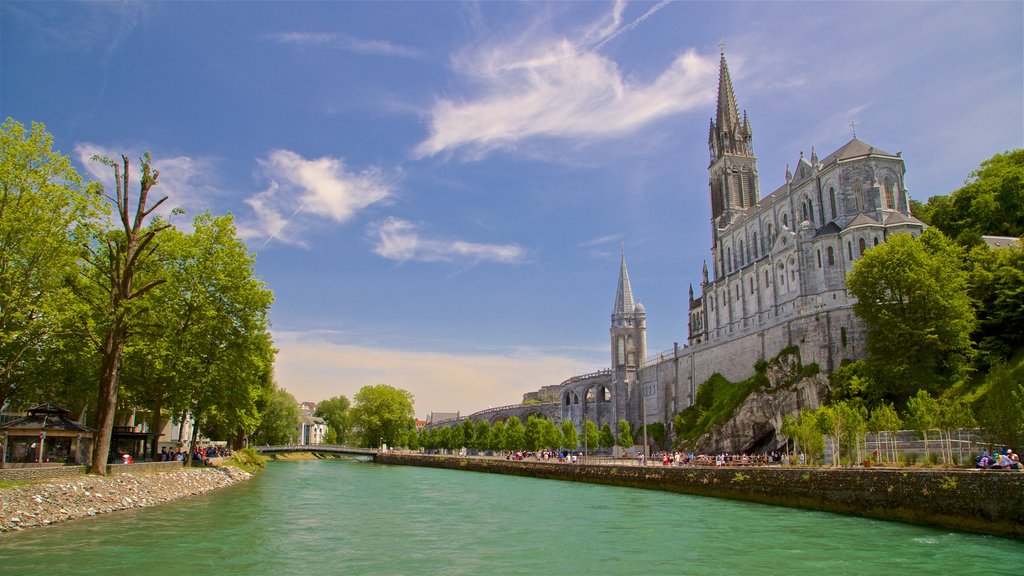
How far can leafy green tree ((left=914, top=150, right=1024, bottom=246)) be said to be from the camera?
45.8m

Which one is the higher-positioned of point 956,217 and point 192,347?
point 956,217

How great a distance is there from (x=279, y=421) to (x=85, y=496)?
211 ft

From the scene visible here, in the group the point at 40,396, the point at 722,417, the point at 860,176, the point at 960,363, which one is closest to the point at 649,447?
the point at 722,417

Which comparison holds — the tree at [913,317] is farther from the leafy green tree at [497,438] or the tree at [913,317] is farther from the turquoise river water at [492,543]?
the leafy green tree at [497,438]

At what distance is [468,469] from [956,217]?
4387cm

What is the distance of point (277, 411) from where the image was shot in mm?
82500

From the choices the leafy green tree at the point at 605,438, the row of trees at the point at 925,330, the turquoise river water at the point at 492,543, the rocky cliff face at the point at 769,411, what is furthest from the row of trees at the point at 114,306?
the leafy green tree at the point at 605,438

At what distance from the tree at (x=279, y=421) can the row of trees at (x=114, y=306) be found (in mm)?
Result: 44881

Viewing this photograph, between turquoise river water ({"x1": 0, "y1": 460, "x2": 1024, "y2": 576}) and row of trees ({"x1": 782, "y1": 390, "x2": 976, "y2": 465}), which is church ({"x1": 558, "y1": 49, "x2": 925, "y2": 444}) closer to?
row of trees ({"x1": 782, "y1": 390, "x2": 976, "y2": 465})

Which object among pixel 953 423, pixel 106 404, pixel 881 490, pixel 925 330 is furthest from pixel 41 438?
pixel 925 330

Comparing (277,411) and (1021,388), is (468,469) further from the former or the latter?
(1021,388)

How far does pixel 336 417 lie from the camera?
11931 cm

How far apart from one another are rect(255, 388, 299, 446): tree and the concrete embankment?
184ft

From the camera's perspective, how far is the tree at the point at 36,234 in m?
20.9
